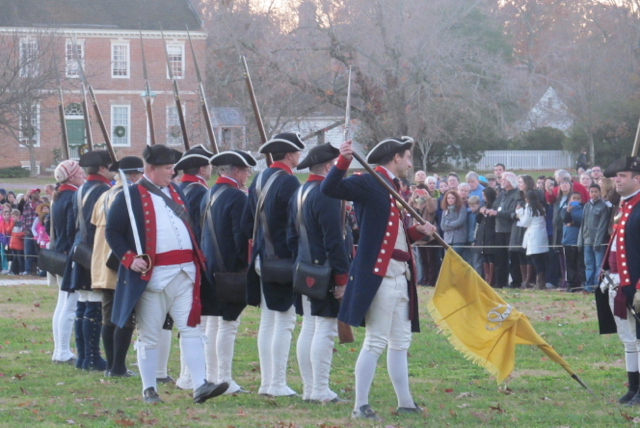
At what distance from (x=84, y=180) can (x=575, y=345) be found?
209 inches

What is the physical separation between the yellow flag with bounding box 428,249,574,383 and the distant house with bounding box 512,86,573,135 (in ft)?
118

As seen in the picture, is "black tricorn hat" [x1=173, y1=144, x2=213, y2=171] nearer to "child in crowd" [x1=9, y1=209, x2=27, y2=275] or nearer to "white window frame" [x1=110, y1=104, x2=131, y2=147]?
"child in crowd" [x1=9, y1=209, x2=27, y2=275]

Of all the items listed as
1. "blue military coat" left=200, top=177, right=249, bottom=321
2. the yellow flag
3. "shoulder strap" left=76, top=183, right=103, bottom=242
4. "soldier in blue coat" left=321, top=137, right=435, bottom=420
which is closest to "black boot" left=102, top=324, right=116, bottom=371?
"shoulder strap" left=76, top=183, right=103, bottom=242

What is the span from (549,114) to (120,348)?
3875 centimetres

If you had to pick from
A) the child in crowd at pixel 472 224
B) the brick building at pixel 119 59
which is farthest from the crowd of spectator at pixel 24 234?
the brick building at pixel 119 59

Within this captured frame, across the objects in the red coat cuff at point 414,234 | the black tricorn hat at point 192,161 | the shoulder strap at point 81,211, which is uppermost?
the black tricorn hat at point 192,161

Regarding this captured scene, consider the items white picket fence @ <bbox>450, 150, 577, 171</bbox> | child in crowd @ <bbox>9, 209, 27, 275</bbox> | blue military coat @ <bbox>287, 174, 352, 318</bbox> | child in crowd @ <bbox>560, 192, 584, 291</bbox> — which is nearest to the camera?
blue military coat @ <bbox>287, 174, 352, 318</bbox>

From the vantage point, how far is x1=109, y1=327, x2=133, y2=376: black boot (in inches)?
332

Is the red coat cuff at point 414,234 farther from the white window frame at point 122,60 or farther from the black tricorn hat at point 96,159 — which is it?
the white window frame at point 122,60

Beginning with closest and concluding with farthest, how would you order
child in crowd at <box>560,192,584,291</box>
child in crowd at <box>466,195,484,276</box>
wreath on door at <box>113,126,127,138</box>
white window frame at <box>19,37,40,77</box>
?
1. child in crowd at <box>560,192,584,291</box>
2. child in crowd at <box>466,195,484,276</box>
3. white window frame at <box>19,37,40,77</box>
4. wreath on door at <box>113,126,127,138</box>

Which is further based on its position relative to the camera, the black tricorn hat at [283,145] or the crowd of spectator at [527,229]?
the crowd of spectator at [527,229]

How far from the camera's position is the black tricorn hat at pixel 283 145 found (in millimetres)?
7770

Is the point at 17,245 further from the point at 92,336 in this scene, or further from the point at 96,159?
the point at 96,159

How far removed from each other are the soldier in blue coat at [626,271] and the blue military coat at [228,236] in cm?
293
